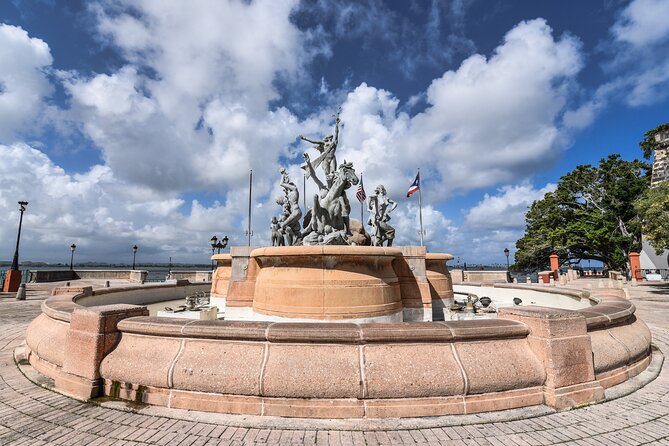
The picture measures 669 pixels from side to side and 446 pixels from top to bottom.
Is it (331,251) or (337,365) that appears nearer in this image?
(337,365)

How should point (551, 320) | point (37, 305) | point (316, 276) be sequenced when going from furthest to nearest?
point (37, 305) < point (316, 276) < point (551, 320)

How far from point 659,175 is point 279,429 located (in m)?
54.3

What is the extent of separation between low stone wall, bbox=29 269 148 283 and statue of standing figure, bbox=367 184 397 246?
68.8 feet

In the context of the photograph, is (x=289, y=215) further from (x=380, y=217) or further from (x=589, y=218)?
(x=589, y=218)

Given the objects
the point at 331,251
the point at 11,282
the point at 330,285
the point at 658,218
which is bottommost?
the point at 11,282

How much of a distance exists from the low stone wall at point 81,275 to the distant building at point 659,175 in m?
53.3

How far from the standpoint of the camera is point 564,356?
4.03 meters

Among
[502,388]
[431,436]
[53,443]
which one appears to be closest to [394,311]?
[502,388]

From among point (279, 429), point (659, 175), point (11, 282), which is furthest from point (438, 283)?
point (659, 175)

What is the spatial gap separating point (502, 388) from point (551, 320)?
1003 mm

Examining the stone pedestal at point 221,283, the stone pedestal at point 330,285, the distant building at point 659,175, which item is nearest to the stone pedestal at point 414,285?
the stone pedestal at point 330,285

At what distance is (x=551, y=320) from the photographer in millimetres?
4086

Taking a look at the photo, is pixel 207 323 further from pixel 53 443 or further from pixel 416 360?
pixel 416 360

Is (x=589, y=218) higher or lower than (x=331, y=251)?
higher
